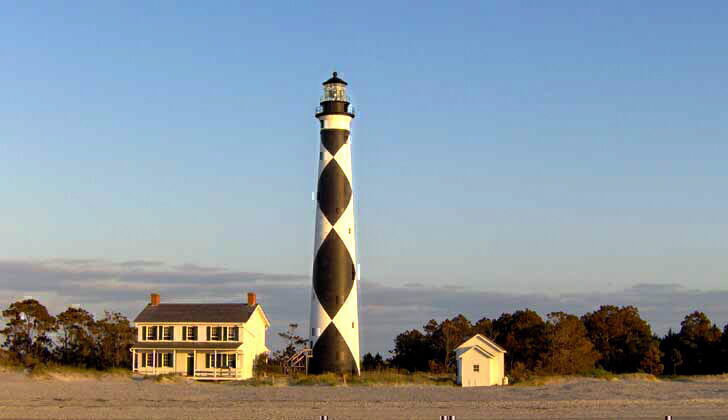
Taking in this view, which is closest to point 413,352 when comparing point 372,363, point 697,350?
point 372,363

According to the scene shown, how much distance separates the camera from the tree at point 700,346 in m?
56.2

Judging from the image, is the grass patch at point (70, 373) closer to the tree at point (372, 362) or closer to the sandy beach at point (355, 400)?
the sandy beach at point (355, 400)

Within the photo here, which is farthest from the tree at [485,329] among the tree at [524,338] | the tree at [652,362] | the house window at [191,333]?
the house window at [191,333]

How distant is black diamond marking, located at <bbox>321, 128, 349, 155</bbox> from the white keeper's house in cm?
1140

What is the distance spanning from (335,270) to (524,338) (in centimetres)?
1277

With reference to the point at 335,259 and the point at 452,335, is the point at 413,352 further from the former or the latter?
the point at 335,259

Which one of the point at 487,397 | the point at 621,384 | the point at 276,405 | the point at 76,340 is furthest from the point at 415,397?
the point at 76,340

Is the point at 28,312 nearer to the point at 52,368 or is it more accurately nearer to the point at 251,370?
the point at 52,368

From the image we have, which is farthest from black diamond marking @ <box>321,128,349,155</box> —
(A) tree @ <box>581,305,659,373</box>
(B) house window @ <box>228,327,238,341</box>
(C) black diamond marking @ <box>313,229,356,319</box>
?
(A) tree @ <box>581,305,659,373</box>

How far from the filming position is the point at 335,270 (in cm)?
4653

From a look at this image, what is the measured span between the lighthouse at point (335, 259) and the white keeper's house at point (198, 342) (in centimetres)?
715

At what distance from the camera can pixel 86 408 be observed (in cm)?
3306

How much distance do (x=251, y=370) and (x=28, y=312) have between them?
40.7ft

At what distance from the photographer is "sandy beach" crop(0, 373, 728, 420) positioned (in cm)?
3114
